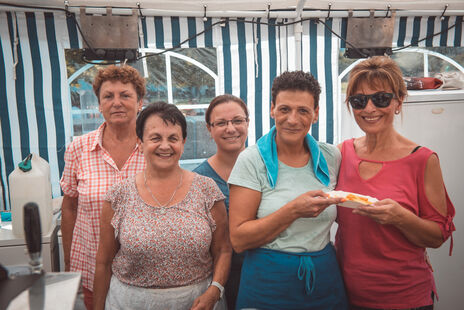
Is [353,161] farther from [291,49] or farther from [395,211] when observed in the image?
[291,49]

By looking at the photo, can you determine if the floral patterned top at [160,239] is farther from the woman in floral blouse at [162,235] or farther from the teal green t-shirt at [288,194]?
the teal green t-shirt at [288,194]

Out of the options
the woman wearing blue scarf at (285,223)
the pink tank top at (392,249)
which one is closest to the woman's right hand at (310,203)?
the woman wearing blue scarf at (285,223)

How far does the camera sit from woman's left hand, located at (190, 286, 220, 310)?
1.81 meters

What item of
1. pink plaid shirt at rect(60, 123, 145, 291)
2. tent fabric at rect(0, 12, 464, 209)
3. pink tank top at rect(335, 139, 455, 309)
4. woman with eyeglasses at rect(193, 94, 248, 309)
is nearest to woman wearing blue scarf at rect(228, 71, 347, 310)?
pink tank top at rect(335, 139, 455, 309)

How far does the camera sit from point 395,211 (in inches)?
63.5

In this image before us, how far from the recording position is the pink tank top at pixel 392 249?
1.77 m

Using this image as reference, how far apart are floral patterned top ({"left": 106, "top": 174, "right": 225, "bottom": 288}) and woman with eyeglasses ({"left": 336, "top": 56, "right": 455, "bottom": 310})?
80 cm

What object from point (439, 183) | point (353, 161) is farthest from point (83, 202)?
point (439, 183)

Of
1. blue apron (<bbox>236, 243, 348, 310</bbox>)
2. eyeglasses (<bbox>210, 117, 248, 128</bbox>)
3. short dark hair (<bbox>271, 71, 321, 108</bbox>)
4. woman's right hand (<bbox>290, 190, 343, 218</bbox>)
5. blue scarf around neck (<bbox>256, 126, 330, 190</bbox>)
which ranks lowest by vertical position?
blue apron (<bbox>236, 243, 348, 310</bbox>)

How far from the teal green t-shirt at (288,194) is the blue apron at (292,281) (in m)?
0.05

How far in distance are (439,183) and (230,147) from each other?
1.26 meters

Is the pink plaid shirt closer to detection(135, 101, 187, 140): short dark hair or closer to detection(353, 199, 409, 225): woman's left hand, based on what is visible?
detection(135, 101, 187, 140): short dark hair

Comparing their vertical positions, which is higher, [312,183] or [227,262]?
[312,183]

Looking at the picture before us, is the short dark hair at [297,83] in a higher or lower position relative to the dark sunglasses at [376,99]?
higher
